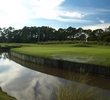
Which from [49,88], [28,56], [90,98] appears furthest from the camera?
[28,56]

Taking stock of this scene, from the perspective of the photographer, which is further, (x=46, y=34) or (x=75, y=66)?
(x=46, y=34)

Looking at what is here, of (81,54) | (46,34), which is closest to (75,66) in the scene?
(81,54)

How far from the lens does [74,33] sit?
61.3 metres

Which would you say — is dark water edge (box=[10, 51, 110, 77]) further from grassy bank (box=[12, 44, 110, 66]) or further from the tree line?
the tree line

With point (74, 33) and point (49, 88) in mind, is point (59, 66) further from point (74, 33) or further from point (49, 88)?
point (74, 33)

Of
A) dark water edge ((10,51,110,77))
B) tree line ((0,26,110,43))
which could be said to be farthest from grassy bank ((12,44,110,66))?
tree line ((0,26,110,43))

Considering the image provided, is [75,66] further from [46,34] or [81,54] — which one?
[46,34]

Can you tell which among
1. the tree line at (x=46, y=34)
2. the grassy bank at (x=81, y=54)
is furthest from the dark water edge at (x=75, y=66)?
the tree line at (x=46, y=34)

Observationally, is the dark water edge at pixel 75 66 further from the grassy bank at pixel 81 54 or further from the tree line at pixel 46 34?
the tree line at pixel 46 34

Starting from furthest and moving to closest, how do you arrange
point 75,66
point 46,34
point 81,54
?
point 46,34 → point 81,54 → point 75,66

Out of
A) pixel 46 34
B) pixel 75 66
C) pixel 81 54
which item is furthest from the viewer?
pixel 46 34

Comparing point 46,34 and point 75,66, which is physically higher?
point 46,34

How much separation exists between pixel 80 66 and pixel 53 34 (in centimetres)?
5315

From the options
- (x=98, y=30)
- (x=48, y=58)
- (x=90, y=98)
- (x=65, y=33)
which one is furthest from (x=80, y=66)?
(x=65, y=33)
